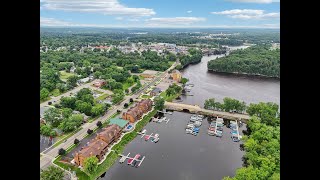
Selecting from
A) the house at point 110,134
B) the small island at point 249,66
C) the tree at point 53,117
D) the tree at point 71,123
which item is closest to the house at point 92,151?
the house at point 110,134

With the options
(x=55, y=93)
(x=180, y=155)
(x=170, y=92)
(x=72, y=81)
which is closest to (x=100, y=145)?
(x=180, y=155)

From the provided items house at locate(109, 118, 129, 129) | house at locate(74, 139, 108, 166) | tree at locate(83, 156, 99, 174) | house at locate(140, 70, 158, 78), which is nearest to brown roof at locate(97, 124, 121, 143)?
house at locate(74, 139, 108, 166)

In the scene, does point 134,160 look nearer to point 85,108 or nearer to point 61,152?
point 61,152

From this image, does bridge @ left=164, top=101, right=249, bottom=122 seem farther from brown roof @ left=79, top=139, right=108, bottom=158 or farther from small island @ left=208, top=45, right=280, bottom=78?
small island @ left=208, top=45, right=280, bottom=78

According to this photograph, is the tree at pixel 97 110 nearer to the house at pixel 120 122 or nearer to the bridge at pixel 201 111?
the house at pixel 120 122

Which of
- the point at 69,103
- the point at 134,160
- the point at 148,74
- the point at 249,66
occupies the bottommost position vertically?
the point at 134,160
